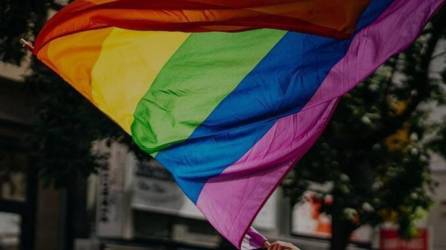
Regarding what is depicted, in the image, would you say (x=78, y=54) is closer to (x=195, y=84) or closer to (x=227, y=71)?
(x=195, y=84)

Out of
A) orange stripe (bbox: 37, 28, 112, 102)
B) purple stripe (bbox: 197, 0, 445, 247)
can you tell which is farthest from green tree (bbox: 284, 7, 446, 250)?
purple stripe (bbox: 197, 0, 445, 247)

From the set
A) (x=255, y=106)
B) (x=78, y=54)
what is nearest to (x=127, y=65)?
(x=78, y=54)

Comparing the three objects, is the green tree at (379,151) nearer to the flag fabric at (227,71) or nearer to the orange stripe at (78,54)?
the flag fabric at (227,71)

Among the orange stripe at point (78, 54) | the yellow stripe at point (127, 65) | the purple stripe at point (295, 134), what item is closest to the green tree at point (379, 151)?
the yellow stripe at point (127, 65)

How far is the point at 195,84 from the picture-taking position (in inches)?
267

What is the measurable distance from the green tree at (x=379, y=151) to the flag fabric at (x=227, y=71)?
5.32 meters

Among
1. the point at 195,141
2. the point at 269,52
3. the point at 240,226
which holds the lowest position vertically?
the point at 240,226

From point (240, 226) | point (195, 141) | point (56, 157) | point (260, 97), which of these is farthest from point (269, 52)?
point (56, 157)

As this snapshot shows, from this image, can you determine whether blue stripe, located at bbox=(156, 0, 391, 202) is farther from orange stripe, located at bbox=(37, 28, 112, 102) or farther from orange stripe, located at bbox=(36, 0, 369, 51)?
orange stripe, located at bbox=(37, 28, 112, 102)

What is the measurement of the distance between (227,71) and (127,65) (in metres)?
0.72

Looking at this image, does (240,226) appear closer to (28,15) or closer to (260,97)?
(260,97)

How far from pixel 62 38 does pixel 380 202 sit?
6.76m

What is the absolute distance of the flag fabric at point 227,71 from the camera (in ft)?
20.5

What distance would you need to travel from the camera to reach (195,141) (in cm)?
673
